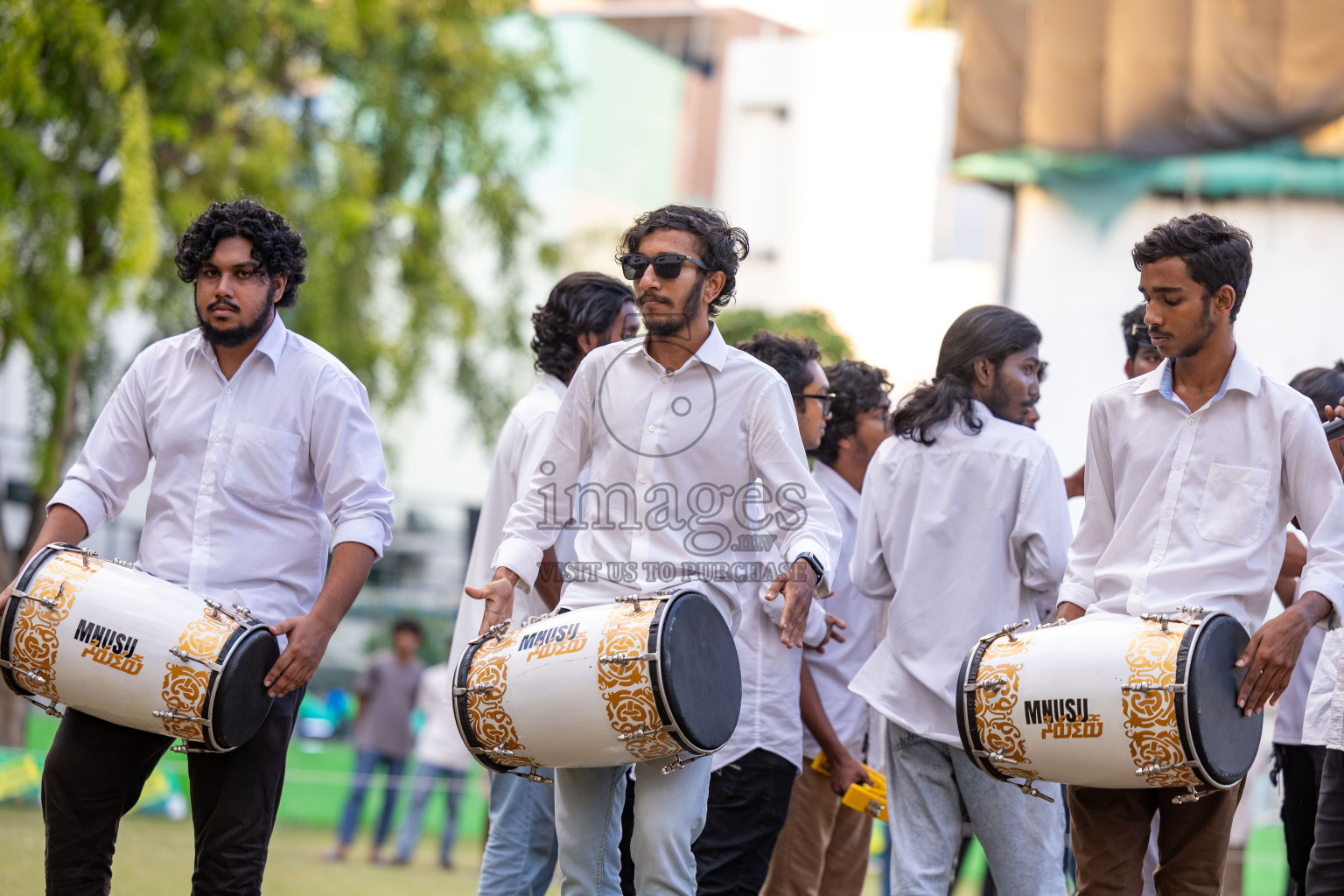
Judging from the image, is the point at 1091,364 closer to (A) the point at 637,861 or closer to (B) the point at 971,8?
(B) the point at 971,8

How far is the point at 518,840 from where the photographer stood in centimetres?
476

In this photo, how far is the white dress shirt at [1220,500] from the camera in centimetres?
368

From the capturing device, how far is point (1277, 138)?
55.2ft

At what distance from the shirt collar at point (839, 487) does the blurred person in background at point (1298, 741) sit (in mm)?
1528

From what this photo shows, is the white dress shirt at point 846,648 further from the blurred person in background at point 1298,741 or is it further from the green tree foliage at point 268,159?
the green tree foliage at point 268,159

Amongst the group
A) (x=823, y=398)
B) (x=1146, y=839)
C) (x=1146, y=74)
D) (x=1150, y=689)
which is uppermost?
(x=1146, y=74)

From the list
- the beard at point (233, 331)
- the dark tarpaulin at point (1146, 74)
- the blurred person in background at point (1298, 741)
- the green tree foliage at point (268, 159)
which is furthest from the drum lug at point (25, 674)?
the dark tarpaulin at point (1146, 74)

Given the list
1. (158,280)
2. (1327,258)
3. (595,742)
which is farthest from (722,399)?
(1327,258)

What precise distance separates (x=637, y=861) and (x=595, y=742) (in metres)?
0.41

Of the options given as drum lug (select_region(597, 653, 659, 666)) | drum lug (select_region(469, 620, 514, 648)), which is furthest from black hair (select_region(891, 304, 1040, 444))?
drum lug (select_region(469, 620, 514, 648))

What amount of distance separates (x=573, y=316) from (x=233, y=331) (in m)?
1.41

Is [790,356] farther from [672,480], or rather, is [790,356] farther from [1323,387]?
[1323,387]

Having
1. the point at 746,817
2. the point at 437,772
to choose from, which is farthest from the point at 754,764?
the point at 437,772

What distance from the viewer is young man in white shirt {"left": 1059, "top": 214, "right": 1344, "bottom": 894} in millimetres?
3693
